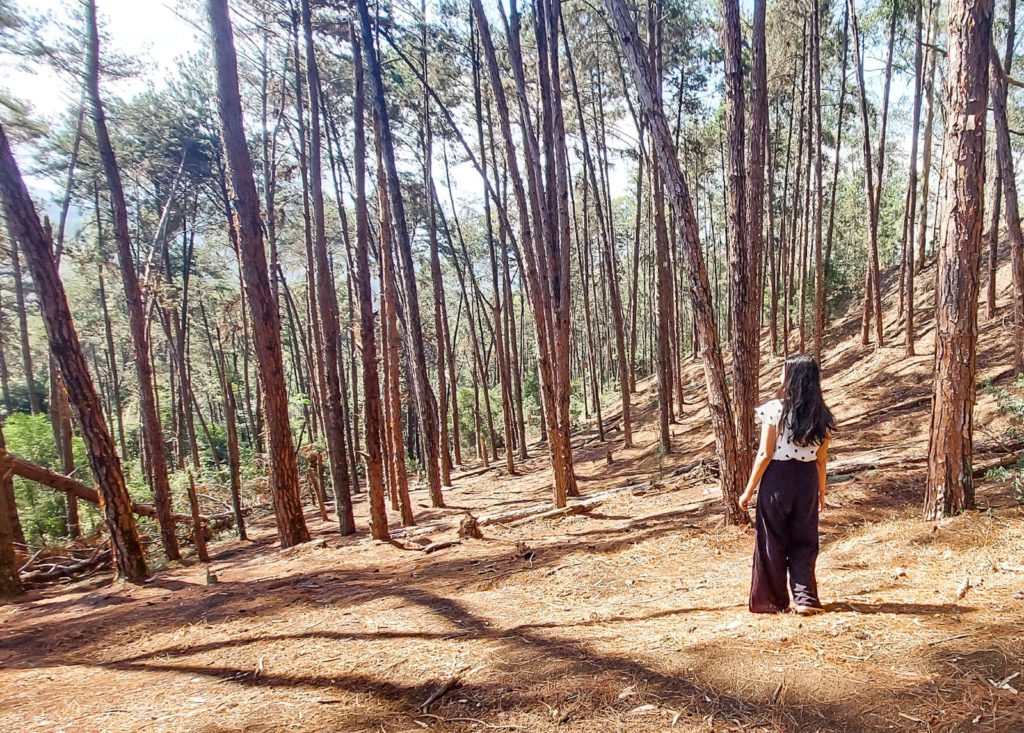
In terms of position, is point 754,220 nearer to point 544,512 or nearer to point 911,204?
point 544,512

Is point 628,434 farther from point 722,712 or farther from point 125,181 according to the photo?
point 125,181

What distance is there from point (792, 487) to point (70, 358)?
24.4 feet

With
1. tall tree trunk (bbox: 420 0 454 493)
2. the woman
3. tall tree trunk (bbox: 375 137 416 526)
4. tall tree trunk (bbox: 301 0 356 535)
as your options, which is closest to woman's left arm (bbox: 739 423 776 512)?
the woman

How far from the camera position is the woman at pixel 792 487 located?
10.1 feet

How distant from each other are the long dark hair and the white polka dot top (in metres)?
0.03

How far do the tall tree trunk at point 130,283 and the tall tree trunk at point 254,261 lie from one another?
2749 millimetres

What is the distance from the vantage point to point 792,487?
3.11 meters

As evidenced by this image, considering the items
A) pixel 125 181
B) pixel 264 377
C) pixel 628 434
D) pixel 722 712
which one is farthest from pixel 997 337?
pixel 125 181

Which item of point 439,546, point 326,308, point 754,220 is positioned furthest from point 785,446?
point 326,308

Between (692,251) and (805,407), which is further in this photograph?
(692,251)

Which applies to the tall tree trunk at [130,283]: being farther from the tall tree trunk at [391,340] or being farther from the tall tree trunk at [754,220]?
the tall tree trunk at [754,220]

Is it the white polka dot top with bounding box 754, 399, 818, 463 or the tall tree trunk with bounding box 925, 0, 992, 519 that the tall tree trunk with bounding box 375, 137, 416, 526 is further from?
the tall tree trunk with bounding box 925, 0, 992, 519

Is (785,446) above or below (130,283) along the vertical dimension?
below

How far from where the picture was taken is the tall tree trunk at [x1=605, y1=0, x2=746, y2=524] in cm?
491
